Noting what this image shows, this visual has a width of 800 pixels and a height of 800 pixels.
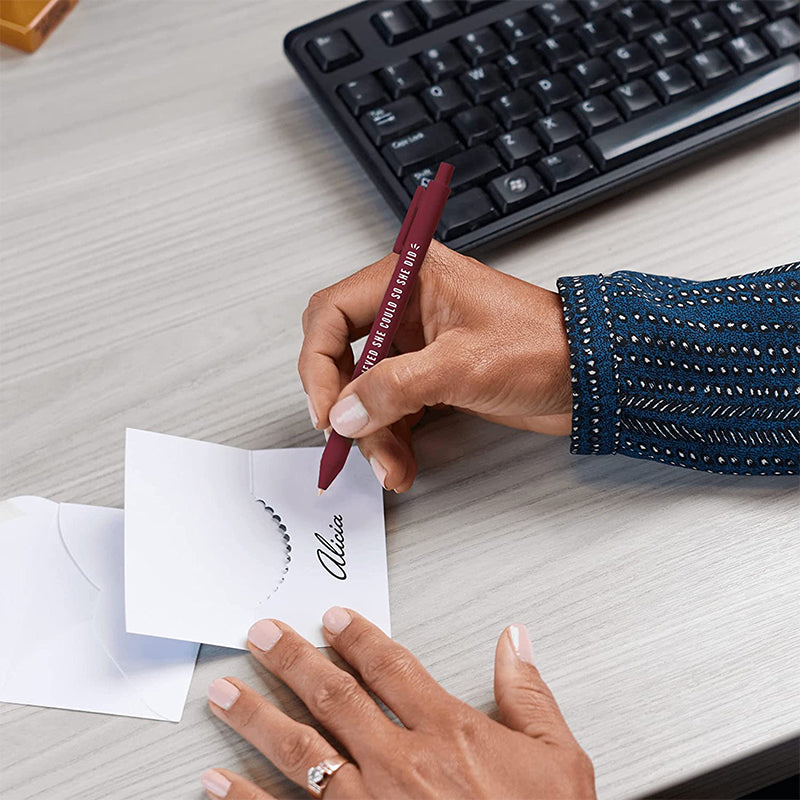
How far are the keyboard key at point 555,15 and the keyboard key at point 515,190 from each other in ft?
0.49

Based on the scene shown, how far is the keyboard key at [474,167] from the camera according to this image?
2.19 ft

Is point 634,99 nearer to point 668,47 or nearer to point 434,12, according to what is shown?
point 668,47

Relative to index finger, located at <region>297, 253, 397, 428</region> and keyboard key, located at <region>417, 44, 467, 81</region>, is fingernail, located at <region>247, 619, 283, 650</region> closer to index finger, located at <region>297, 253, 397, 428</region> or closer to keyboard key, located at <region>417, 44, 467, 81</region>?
index finger, located at <region>297, 253, 397, 428</region>

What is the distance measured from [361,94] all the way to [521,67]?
0.42 ft

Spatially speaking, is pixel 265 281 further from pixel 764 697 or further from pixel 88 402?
pixel 764 697

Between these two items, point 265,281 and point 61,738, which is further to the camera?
point 265,281

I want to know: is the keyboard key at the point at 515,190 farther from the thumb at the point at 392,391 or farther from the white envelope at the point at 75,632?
the white envelope at the point at 75,632

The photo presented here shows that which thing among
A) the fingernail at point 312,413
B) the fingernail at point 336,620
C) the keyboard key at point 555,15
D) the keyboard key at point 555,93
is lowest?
the fingernail at point 336,620

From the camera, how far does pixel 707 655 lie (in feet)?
1.71

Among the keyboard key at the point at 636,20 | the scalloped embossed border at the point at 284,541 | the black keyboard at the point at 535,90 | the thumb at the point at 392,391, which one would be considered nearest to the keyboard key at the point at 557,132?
the black keyboard at the point at 535,90

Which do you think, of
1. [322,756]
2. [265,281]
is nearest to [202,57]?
[265,281]

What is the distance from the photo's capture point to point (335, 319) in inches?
23.7

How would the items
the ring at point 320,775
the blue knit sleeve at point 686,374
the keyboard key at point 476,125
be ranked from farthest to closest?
the keyboard key at point 476,125
the blue knit sleeve at point 686,374
the ring at point 320,775

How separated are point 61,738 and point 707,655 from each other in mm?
364
